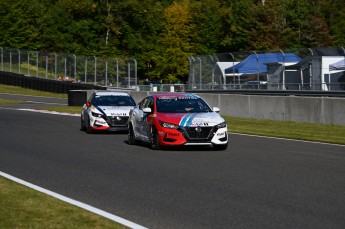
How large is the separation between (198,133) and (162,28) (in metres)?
82.3

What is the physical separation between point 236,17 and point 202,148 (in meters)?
78.4

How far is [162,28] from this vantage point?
9969 centimetres

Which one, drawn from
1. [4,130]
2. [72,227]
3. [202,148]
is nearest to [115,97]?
[4,130]

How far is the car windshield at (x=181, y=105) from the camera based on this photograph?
19.3 m

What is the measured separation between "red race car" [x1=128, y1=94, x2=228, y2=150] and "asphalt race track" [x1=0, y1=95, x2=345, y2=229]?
318mm

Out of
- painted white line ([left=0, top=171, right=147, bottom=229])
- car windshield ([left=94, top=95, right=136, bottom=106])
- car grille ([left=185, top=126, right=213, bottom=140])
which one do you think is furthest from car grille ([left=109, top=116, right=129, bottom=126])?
painted white line ([left=0, top=171, right=147, bottom=229])

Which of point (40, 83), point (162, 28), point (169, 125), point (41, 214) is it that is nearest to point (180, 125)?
point (169, 125)

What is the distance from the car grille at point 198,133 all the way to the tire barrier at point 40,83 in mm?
38435

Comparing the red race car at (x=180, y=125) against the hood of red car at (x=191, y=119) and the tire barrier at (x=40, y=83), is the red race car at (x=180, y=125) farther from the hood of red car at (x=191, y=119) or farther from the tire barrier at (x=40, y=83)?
the tire barrier at (x=40, y=83)

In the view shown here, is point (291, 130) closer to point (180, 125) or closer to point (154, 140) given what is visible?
point (154, 140)

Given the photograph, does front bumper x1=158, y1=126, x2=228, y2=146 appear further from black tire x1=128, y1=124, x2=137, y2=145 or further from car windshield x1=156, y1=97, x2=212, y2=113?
black tire x1=128, y1=124, x2=137, y2=145

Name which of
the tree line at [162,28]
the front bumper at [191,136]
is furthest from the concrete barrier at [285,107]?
the tree line at [162,28]

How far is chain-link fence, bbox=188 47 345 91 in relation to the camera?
3275cm

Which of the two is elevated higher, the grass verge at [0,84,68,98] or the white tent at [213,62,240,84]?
the white tent at [213,62,240,84]
